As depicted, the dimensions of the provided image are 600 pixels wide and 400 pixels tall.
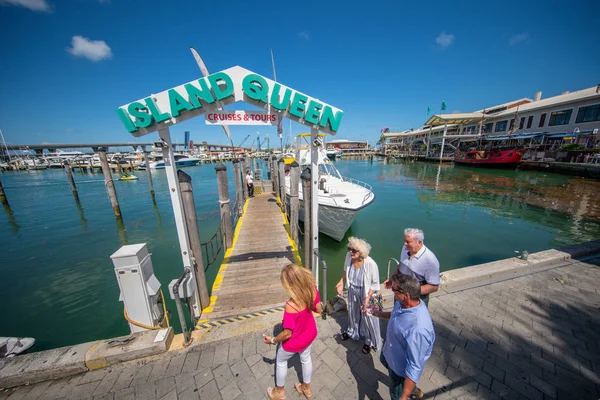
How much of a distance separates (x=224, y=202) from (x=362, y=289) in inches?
199

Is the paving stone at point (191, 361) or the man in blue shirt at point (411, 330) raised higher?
the man in blue shirt at point (411, 330)

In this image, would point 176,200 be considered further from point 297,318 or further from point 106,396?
point 297,318

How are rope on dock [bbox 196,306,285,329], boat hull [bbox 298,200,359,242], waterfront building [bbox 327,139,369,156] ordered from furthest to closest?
waterfront building [bbox 327,139,369,156], boat hull [bbox 298,200,359,242], rope on dock [bbox 196,306,285,329]

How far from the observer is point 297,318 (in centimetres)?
216

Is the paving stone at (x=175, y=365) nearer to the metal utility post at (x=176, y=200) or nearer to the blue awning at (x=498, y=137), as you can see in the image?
the metal utility post at (x=176, y=200)

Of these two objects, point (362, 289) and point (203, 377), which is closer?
point (203, 377)

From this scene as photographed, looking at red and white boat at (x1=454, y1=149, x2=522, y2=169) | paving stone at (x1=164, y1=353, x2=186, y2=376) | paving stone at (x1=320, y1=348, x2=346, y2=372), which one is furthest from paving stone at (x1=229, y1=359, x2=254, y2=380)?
red and white boat at (x1=454, y1=149, x2=522, y2=169)

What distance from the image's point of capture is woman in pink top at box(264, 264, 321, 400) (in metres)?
2.09

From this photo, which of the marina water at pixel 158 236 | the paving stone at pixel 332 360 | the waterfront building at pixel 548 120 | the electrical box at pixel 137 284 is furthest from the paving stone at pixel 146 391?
the waterfront building at pixel 548 120

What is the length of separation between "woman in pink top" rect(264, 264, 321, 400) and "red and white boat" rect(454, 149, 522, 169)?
4155cm

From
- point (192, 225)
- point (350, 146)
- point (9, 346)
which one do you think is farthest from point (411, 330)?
point (350, 146)

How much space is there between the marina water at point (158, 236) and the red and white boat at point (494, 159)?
9972 mm

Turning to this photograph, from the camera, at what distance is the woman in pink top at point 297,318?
6.84 feet

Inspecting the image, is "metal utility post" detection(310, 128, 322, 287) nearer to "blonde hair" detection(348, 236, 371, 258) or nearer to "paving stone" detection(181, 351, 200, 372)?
"blonde hair" detection(348, 236, 371, 258)
